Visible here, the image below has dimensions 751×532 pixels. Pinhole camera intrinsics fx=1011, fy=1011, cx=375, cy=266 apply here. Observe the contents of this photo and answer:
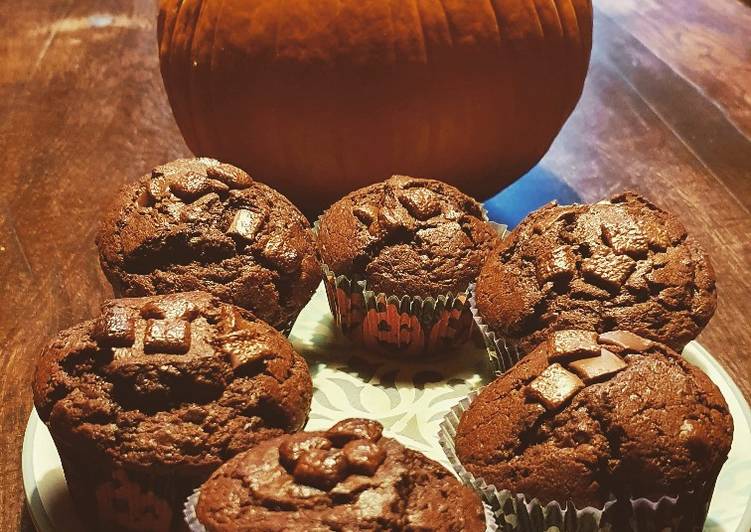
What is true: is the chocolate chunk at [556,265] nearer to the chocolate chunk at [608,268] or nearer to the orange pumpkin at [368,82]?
the chocolate chunk at [608,268]

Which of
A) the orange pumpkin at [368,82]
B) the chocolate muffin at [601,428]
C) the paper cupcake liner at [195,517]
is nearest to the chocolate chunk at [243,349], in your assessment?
the paper cupcake liner at [195,517]

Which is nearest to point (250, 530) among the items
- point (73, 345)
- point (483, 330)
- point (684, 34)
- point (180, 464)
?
point (180, 464)

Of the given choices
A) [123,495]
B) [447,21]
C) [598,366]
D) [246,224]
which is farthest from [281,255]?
[447,21]

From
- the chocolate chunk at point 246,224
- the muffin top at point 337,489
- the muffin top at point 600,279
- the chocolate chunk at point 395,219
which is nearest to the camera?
the muffin top at point 337,489

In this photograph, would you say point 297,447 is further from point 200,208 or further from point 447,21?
point 447,21

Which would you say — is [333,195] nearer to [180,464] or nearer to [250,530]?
[180,464]
